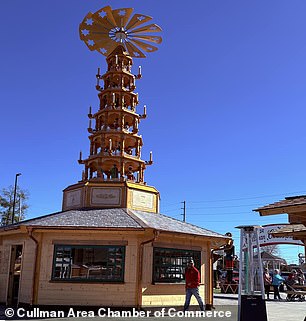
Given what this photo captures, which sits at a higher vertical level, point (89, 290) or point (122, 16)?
point (122, 16)

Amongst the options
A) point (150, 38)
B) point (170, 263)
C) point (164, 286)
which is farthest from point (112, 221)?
point (150, 38)

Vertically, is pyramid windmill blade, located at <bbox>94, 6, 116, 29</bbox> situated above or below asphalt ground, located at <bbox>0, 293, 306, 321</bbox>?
above

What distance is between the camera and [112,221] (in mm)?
13633

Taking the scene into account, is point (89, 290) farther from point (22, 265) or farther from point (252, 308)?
point (252, 308)

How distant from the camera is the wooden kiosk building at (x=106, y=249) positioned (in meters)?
13.0

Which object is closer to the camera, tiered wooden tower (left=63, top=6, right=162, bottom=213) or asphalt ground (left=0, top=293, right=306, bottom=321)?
asphalt ground (left=0, top=293, right=306, bottom=321)

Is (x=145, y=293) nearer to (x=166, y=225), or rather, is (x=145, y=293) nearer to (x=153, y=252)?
(x=153, y=252)

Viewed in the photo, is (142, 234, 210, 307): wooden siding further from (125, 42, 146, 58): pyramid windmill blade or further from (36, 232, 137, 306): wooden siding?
(125, 42, 146, 58): pyramid windmill blade

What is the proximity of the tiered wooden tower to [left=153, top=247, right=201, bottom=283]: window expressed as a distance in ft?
8.13

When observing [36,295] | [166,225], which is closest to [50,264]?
[36,295]

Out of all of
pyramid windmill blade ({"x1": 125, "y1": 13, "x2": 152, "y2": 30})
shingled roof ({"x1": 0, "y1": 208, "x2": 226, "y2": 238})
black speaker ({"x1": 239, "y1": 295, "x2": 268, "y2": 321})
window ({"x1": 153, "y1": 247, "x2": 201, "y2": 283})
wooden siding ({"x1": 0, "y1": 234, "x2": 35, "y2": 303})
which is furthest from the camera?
pyramid windmill blade ({"x1": 125, "y1": 13, "x2": 152, "y2": 30})

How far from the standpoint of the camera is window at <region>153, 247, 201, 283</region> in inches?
541

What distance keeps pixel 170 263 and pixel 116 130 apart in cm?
648

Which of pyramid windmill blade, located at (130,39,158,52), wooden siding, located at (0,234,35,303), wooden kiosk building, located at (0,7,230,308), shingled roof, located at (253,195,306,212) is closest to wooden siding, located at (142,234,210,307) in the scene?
wooden kiosk building, located at (0,7,230,308)
